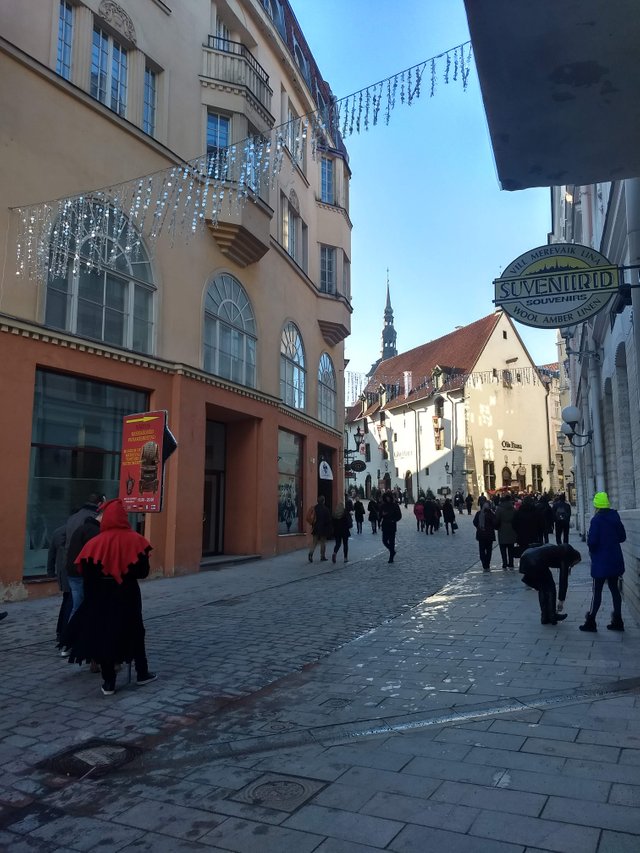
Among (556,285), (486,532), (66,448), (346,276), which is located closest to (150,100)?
(66,448)

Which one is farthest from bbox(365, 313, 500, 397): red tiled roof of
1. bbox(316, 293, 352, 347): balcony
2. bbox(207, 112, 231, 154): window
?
bbox(207, 112, 231, 154): window

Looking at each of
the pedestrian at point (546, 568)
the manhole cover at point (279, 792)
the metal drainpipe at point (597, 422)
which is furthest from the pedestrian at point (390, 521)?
the manhole cover at point (279, 792)

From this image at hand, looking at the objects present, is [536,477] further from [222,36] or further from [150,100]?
[150,100]

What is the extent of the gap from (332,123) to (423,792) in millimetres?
9258

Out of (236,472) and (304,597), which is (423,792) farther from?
(236,472)

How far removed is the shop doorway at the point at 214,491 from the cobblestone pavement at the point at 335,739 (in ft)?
30.4

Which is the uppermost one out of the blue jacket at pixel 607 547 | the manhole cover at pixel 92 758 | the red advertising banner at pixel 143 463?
the red advertising banner at pixel 143 463

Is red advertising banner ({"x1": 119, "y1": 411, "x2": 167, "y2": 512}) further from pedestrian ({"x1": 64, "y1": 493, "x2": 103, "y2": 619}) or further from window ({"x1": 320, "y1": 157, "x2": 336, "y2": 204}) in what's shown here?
window ({"x1": 320, "y1": 157, "x2": 336, "y2": 204})

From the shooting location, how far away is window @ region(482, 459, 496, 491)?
55000 millimetres

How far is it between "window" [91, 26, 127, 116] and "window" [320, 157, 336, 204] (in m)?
12.4

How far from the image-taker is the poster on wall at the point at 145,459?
8.35 meters

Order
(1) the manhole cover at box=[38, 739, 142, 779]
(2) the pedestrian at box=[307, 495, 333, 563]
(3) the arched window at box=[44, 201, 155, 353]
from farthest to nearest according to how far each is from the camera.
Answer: (2) the pedestrian at box=[307, 495, 333, 563] → (3) the arched window at box=[44, 201, 155, 353] → (1) the manhole cover at box=[38, 739, 142, 779]

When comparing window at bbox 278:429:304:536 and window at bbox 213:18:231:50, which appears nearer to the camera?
window at bbox 213:18:231:50

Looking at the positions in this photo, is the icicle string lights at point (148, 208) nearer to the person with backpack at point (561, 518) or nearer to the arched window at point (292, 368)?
the arched window at point (292, 368)
